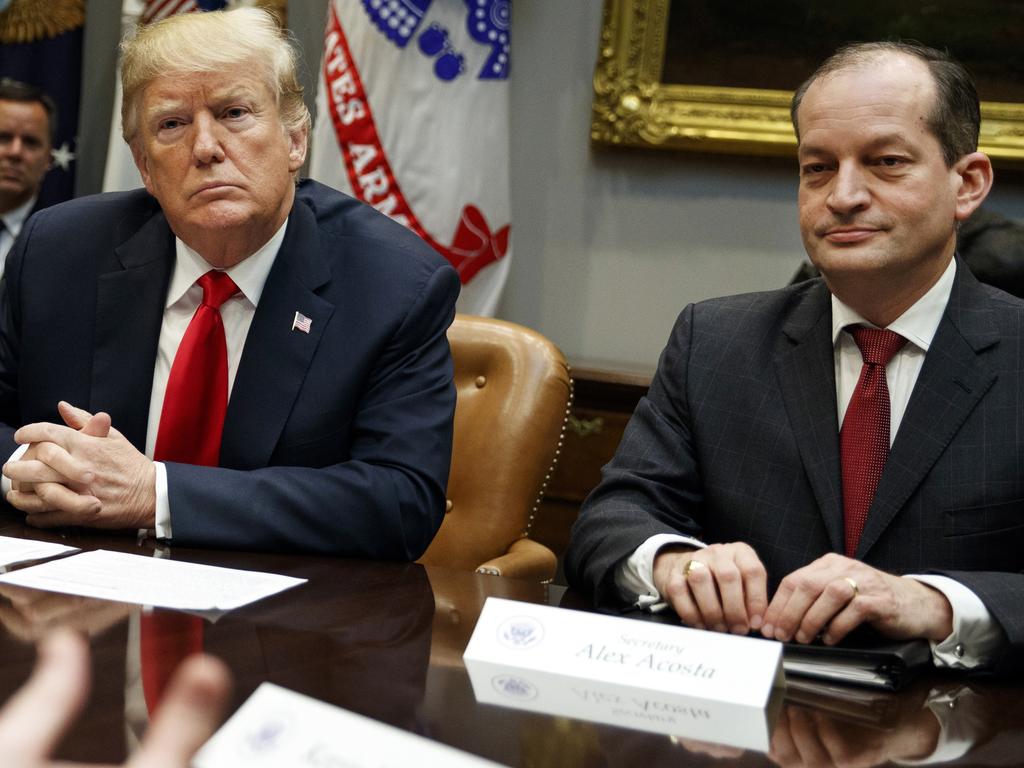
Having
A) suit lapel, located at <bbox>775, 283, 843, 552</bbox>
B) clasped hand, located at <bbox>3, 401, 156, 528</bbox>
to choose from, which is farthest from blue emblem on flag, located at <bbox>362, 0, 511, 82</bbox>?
clasped hand, located at <bbox>3, 401, 156, 528</bbox>

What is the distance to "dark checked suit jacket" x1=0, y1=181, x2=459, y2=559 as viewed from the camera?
6.18ft

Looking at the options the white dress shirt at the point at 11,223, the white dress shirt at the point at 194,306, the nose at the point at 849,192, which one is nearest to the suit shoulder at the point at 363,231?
the white dress shirt at the point at 194,306

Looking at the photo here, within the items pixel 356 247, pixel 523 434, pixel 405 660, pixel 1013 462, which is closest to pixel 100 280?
pixel 356 247

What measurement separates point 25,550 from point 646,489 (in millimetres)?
931

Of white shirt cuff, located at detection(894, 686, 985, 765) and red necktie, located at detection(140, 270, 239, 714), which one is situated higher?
white shirt cuff, located at detection(894, 686, 985, 765)

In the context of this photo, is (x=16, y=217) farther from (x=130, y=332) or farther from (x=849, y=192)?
(x=849, y=192)

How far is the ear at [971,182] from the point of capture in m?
1.88

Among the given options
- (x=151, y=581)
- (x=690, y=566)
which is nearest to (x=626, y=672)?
(x=690, y=566)

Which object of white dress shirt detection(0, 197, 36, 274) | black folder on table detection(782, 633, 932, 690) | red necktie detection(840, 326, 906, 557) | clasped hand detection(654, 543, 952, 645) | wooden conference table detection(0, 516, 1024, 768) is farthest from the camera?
white dress shirt detection(0, 197, 36, 274)

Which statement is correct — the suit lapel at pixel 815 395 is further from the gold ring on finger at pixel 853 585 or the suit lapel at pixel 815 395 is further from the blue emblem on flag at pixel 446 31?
the blue emblem on flag at pixel 446 31

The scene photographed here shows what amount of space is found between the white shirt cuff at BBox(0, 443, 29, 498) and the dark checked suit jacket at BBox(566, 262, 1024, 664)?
90cm

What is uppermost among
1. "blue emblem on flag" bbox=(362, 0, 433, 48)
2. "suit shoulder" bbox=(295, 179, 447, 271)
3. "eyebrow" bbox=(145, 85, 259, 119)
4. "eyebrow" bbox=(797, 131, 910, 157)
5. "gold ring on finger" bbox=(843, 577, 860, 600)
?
"blue emblem on flag" bbox=(362, 0, 433, 48)

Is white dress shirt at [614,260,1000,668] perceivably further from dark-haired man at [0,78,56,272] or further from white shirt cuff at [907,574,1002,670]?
dark-haired man at [0,78,56,272]

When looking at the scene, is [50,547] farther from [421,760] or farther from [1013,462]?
[1013,462]
